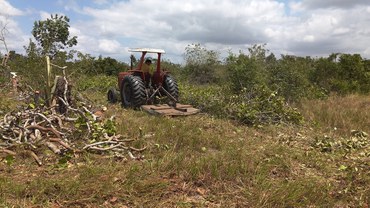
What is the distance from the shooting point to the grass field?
3449mm

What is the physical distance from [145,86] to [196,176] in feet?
18.8

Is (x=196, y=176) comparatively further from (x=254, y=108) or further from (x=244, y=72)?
(x=244, y=72)

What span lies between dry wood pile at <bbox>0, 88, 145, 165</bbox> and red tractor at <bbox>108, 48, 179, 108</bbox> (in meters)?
2.99

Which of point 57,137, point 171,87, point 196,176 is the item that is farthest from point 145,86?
point 196,176

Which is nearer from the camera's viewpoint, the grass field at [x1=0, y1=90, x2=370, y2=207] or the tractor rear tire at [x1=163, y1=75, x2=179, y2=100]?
the grass field at [x1=0, y1=90, x2=370, y2=207]

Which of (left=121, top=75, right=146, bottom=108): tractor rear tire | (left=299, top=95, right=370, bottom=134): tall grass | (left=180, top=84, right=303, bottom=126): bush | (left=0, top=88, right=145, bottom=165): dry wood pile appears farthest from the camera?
(left=121, top=75, right=146, bottom=108): tractor rear tire

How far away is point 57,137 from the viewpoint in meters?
5.03

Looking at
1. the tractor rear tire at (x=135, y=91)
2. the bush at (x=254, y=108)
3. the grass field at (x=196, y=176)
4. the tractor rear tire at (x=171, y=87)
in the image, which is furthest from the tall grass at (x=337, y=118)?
the tractor rear tire at (x=135, y=91)

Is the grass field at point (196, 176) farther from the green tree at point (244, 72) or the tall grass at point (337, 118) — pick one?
the green tree at point (244, 72)

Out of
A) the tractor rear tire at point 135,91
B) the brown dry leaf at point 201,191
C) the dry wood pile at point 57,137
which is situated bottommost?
the brown dry leaf at point 201,191

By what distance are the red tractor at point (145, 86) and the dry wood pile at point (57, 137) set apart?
2992 mm

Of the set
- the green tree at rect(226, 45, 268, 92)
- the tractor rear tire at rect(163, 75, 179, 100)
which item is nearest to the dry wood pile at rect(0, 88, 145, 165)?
the tractor rear tire at rect(163, 75, 179, 100)

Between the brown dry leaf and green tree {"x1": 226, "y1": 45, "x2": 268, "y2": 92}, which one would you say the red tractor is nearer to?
green tree {"x1": 226, "y1": 45, "x2": 268, "y2": 92}

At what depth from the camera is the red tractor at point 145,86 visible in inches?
346
